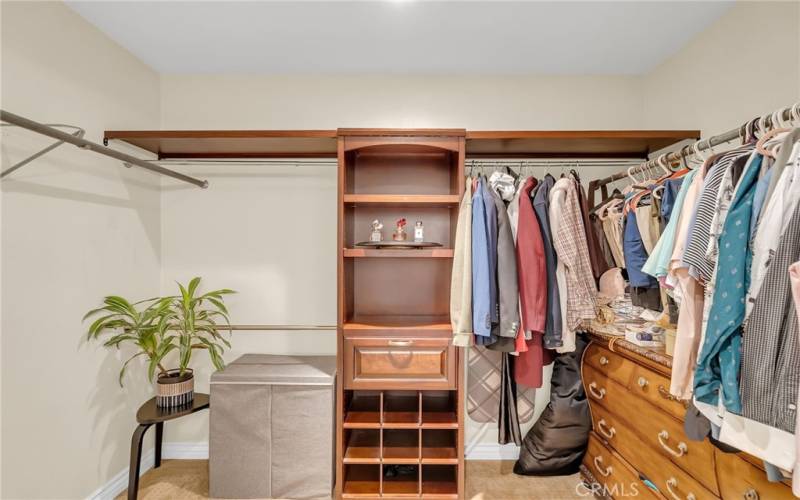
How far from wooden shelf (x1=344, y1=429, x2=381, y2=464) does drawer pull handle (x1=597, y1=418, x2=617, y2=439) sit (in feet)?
3.98

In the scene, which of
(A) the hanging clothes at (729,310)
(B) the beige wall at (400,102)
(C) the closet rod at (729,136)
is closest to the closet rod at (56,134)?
(B) the beige wall at (400,102)

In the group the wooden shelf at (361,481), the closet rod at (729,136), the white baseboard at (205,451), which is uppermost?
the closet rod at (729,136)

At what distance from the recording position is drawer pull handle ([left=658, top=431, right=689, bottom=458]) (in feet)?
4.91

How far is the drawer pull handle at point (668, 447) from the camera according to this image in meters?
1.50

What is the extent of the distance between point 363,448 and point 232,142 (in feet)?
6.22

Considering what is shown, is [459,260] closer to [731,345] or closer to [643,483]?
[731,345]

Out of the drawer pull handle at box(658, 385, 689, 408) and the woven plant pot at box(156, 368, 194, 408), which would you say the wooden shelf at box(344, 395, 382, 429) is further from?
the drawer pull handle at box(658, 385, 689, 408)

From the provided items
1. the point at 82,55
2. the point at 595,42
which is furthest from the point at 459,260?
the point at 82,55

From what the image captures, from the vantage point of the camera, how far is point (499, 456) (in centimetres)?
259

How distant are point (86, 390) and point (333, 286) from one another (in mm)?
1394

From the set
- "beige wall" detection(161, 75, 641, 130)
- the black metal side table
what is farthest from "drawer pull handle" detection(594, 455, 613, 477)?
the black metal side table

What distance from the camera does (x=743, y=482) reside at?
1245mm

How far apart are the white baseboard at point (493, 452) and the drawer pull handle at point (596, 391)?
2.42ft
